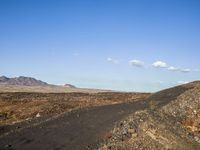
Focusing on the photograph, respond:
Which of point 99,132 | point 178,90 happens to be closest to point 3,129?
point 99,132

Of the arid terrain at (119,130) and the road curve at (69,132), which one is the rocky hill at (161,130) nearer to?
the arid terrain at (119,130)

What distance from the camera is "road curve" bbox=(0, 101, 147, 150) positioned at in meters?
23.4

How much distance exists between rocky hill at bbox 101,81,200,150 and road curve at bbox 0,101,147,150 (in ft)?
5.05

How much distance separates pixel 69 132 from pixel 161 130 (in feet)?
23.3

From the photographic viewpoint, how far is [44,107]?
47.2 m

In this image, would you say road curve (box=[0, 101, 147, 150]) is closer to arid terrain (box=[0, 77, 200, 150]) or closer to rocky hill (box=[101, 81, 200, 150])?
arid terrain (box=[0, 77, 200, 150])

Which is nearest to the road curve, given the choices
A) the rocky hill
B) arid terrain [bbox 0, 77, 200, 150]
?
arid terrain [bbox 0, 77, 200, 150]

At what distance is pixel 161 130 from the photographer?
907 inches

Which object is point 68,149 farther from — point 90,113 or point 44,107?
point 44,107

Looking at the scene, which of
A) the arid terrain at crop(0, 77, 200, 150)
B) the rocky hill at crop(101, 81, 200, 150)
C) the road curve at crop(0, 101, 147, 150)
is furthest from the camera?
the road curve at crop(0, 101, 147, 150)

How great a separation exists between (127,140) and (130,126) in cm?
219

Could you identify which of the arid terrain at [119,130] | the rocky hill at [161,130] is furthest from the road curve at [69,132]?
the rocky hill at [161,130]

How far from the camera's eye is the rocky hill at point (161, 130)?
2144cm

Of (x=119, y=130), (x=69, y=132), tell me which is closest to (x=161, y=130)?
(x=119, y=130)
